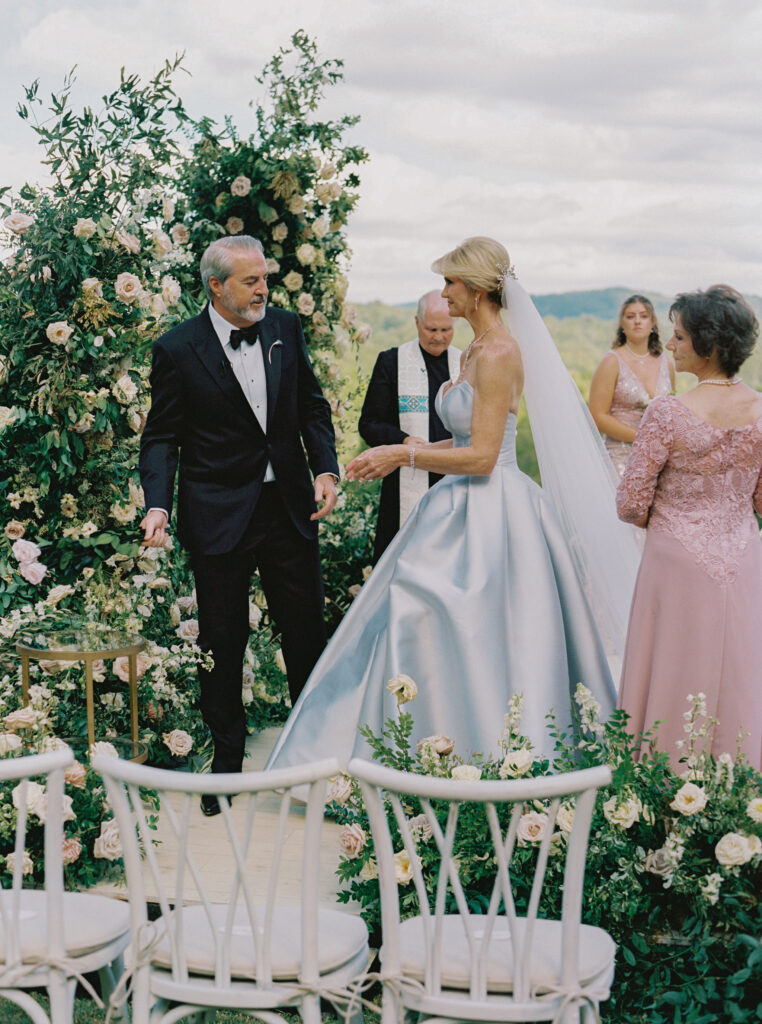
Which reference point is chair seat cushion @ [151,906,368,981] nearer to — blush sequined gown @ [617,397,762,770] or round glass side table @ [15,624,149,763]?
blush sequined gown @ [617,397,762,770]

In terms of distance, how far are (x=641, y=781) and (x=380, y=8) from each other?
9.57 m

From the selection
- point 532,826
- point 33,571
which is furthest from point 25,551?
point 532,826

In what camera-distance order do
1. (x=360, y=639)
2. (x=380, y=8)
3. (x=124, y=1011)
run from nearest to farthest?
1. (x=124, y=1011)
2. (x=360, y=639)
3. (x=380, y=8)

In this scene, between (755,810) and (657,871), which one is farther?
(657,871)

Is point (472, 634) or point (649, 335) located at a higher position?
point (649, 335)

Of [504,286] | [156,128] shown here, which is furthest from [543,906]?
[156,128]

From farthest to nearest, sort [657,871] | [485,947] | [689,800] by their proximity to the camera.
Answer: [657,871] → [689,800] → [485,947]

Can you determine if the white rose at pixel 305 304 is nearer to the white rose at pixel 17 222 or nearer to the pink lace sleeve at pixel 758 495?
the white rose at pixel 17 222

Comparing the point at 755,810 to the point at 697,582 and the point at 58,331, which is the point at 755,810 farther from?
the point at 58,331

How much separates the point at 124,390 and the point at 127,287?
0.44 metres

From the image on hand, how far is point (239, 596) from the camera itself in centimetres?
427

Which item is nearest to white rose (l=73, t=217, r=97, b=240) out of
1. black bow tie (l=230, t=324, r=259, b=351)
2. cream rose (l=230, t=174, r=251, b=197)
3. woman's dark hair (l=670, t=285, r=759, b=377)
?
black bow tie (l=230, t=324, r=259, b=351)

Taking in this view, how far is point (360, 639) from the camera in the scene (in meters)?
4.15

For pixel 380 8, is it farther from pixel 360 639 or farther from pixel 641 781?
pixel 641 781
